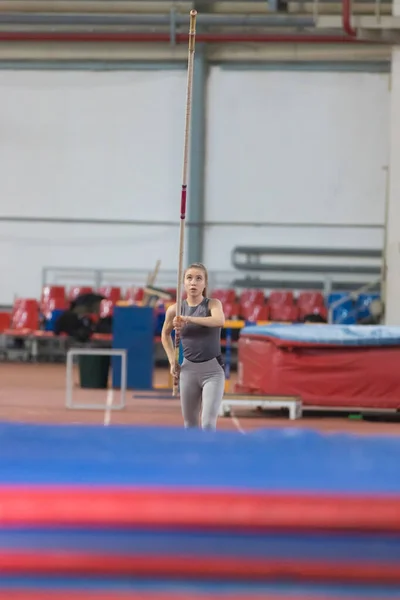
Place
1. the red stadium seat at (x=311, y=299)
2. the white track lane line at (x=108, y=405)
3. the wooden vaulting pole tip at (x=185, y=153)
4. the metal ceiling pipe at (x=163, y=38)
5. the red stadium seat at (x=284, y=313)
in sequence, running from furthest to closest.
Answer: the red stadium seat at (x=311, y=299) → the metal ceiling pipe at (x=163, y=38) → the red stadium seat at (x=284, y=313) → the white track lane line at (x=108, y=405) → the wooden vaulting pole tip at (x=185, y=153)

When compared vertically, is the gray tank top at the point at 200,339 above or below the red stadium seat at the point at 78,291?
below

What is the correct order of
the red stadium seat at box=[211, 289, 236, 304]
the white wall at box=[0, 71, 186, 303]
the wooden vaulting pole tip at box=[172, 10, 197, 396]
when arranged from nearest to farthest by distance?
the wooden vaulting pole tip at box=[172, 10, 197, 396] < the red stadium seat at box=[211, 289, 236, 304] < the white wall at box=[0, 71, 186, 303]

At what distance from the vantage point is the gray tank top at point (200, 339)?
591 cm

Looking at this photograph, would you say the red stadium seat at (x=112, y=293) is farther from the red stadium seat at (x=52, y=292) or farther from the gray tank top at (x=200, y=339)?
the gray tank top at (x=200, y=339)

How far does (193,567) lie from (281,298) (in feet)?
50.1

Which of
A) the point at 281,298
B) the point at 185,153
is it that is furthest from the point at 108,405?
the point at 281,298

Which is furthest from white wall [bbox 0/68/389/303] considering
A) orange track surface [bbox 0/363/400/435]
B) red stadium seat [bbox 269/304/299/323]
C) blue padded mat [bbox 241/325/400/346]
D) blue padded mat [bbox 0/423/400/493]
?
blue padded mat [bbox 0/423/400/493]

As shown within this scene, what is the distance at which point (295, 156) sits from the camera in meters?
18.4

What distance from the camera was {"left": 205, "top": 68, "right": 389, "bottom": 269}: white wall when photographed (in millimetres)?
18156

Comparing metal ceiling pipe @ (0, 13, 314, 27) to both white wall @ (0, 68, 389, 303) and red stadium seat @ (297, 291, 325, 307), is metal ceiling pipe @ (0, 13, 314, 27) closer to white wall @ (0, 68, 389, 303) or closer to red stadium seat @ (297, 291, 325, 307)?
white wall @ (0, 68, 389, 303)

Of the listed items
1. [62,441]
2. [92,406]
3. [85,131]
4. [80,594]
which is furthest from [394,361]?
[85,131]

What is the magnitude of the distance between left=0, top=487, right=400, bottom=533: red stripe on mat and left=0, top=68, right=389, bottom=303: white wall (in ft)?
52.1

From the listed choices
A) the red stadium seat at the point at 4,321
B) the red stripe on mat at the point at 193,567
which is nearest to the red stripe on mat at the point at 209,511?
the red stripe on mat at the point at 193,567

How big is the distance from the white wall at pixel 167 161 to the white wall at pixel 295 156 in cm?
2
